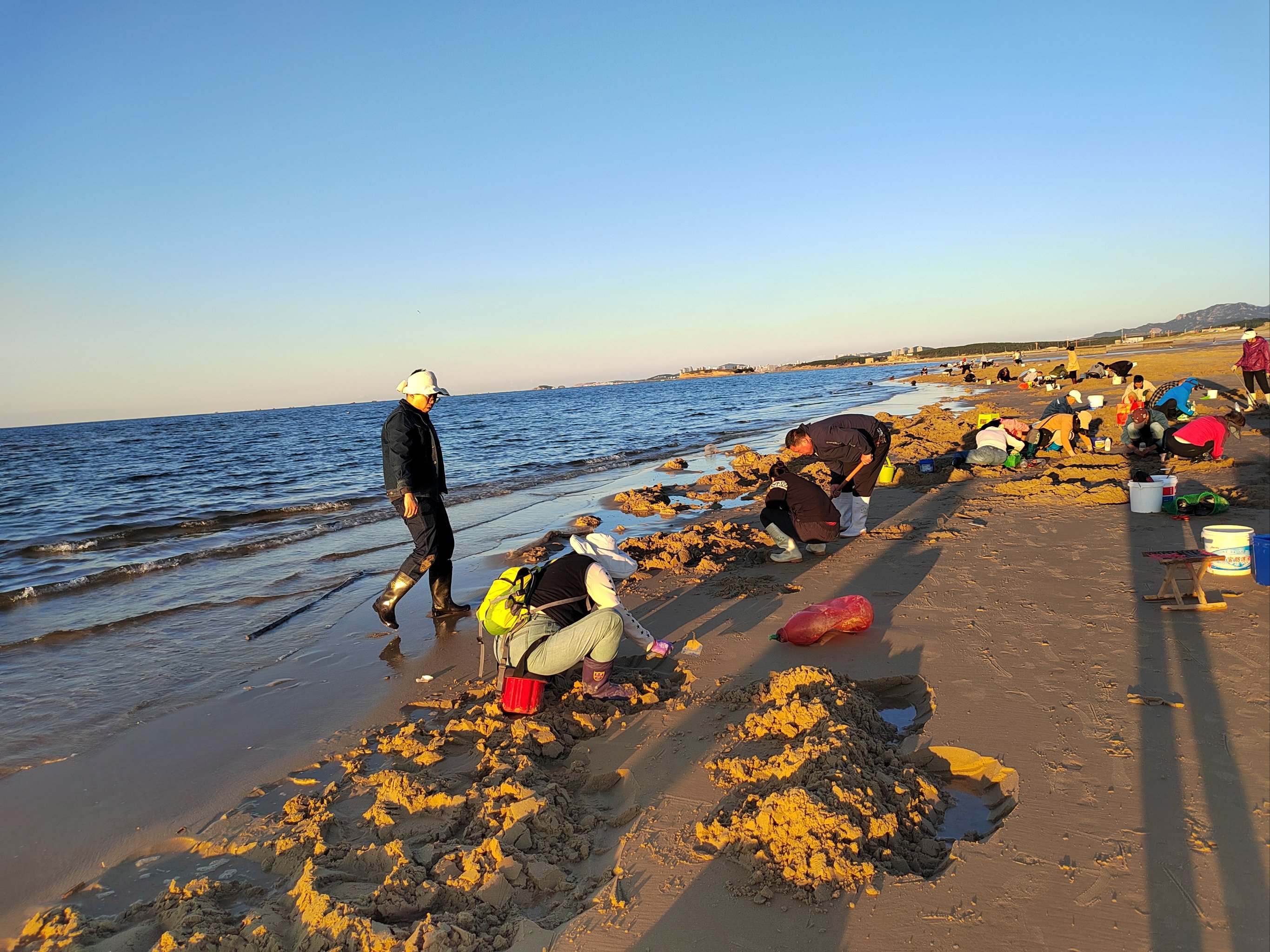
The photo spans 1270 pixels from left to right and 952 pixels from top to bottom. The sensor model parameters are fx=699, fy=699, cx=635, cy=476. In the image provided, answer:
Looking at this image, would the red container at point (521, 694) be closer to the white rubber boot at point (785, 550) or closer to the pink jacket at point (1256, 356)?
the white rubber boot at point (785, 550)

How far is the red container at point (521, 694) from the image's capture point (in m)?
4.49

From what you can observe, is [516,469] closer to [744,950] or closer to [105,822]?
[105,822]

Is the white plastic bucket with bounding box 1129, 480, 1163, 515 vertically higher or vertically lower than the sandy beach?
higher

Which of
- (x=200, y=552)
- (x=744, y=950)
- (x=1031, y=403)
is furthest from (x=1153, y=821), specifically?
(x=1031, y=403)

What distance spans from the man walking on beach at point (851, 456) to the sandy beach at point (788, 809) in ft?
9.51

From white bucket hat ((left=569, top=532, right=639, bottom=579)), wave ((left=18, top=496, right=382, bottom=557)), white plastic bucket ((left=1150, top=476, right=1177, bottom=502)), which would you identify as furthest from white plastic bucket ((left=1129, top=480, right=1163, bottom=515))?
wave ((left=18, top=496, right=382, bottom=557))

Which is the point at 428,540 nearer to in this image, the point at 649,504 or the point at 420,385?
the point at 420,385

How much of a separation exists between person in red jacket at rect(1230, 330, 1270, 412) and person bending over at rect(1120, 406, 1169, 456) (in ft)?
12.6

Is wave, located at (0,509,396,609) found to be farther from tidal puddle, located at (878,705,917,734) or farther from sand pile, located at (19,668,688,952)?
tidal puddle, located at (878,705,917,734)

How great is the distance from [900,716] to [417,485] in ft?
15.0

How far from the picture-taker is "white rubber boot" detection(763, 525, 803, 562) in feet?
26.2

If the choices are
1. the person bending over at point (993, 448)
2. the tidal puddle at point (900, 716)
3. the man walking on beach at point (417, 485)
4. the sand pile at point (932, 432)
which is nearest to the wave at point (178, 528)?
the man walking on beach at point (417, 485)

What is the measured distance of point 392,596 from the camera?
21.7 feet

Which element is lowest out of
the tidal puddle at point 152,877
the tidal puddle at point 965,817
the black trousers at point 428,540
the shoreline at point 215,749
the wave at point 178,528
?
the tidal puddle at point 965,817
